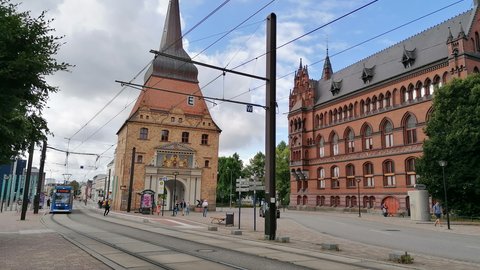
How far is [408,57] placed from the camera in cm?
4875

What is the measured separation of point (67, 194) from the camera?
146ft

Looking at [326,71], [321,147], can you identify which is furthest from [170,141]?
[326,71]

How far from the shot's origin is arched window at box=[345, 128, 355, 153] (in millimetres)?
57000

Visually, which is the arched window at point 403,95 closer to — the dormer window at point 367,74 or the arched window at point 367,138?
→ the arched window at point 367,138

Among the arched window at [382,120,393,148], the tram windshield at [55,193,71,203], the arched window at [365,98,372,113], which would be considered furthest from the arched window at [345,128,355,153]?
the tram windshield at [55,193,71,203]

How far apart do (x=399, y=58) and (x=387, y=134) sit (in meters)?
10.7

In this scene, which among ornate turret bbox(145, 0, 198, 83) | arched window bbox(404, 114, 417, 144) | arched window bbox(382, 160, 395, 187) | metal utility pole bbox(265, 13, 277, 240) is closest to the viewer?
metal utility pole bbox(265, 13, 277, 240)

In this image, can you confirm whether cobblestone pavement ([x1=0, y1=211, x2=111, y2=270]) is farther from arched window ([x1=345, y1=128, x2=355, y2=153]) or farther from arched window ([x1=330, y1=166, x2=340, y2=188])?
arched window ([x1=330, y1=166, x2=340, y2=188])

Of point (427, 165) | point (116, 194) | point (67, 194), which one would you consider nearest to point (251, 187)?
point (427, 165)

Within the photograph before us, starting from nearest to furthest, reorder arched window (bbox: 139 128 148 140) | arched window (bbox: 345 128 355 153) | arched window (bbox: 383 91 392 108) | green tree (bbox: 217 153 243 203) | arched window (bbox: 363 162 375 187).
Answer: arched window (bbox: 383 91 392 108)
arched window (bbox: 363 162 375 187)
arched window (bbox: 139 128 148 140)
arched window (bbox: 345 128 355 153)
green tree (bbox: 217 153 243 203)

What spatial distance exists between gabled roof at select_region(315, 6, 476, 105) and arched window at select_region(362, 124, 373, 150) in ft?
20.5

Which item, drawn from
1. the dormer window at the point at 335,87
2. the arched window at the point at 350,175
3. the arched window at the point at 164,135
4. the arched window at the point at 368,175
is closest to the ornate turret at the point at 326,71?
the dormer window at the point at 335,87

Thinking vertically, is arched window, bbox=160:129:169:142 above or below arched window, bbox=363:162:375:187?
above

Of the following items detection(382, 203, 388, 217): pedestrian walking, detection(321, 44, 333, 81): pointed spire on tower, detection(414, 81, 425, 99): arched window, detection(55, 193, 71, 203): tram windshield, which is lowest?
detection(382, 203, 388, 217): pedestrian walking
